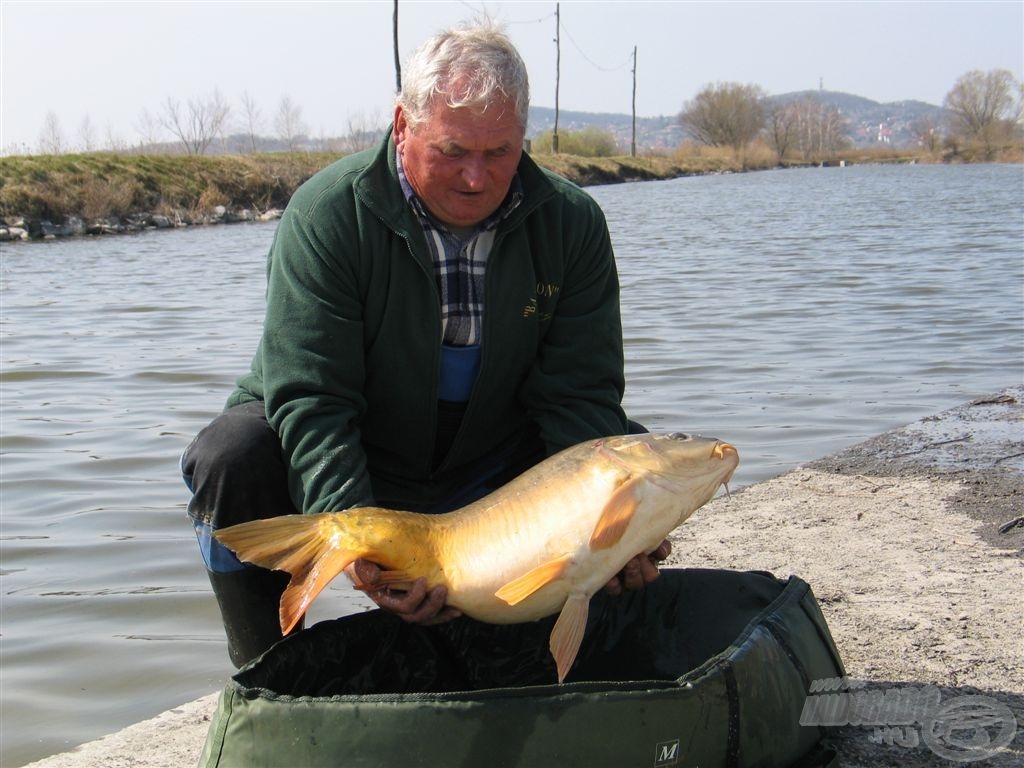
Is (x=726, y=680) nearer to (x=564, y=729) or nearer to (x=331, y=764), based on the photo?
(x=564, y=729)

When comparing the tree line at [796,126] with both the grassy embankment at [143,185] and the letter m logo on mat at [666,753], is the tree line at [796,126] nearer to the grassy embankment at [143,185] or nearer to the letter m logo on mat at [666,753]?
the grassy embankment at [143,185]

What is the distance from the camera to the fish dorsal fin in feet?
7.53

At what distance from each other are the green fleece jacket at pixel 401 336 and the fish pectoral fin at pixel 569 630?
0.56 m

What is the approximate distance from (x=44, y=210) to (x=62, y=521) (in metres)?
22.9

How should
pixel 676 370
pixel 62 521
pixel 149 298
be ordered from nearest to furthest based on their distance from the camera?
pixel 62 521 < pixel 676 370 < pixel 149 298

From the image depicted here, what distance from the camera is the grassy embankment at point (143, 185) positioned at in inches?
1022

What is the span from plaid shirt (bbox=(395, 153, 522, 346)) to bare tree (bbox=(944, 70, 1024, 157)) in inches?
3513

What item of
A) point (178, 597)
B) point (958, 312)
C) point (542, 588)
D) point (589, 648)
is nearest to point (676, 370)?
point (958, 312)

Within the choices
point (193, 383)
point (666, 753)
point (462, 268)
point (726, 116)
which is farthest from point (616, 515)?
point (726, 116)

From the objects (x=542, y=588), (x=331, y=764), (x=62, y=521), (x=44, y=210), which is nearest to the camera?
(x=331, y=764)

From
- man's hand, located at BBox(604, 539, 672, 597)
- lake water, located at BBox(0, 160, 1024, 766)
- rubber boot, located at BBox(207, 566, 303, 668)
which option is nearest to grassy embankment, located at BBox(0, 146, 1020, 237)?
lake water, located at BBox(0, 160, 1024, 766)

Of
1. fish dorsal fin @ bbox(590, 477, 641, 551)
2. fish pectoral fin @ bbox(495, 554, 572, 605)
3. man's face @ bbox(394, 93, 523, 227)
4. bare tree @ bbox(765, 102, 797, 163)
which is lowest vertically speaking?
fish pectoral fin @ bbox(495, 554, 572, 605)

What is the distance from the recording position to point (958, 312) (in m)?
10.1

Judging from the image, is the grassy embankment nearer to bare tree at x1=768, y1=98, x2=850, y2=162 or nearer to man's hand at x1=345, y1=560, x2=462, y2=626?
man's hand at x1=345, y1=560, x2=462, y2=626
